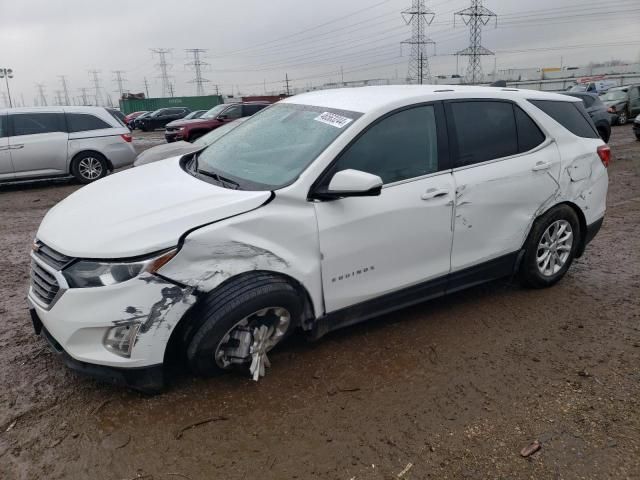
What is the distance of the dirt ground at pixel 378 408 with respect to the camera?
2.39 metres

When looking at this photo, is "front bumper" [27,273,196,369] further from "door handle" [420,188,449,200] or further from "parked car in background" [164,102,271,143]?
"parked car in background" [164,102,271,143]

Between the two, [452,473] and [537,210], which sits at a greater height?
[537,210]

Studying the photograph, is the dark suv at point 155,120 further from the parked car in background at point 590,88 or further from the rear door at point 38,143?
the rear door at point 38,143

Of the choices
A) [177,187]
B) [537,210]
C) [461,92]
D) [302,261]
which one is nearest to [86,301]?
[177,187]

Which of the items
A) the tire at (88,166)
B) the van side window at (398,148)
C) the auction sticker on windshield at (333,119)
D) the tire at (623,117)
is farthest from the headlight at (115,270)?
the tire at (623,117)

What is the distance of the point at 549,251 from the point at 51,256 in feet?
12.2

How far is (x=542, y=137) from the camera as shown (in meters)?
4.00

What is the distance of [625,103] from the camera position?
1992 cm

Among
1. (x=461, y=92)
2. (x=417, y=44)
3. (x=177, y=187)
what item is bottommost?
(x=177, y=187)

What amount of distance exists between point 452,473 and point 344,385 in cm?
83

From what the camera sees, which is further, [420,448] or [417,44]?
[417,44]

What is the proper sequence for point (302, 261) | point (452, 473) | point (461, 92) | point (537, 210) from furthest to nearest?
point (537, 210), point (461, 92), point (302, 261), point (452, 473)

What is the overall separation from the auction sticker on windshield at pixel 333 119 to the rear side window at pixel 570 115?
1.80 meters

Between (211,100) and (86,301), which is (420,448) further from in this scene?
(211,100)
